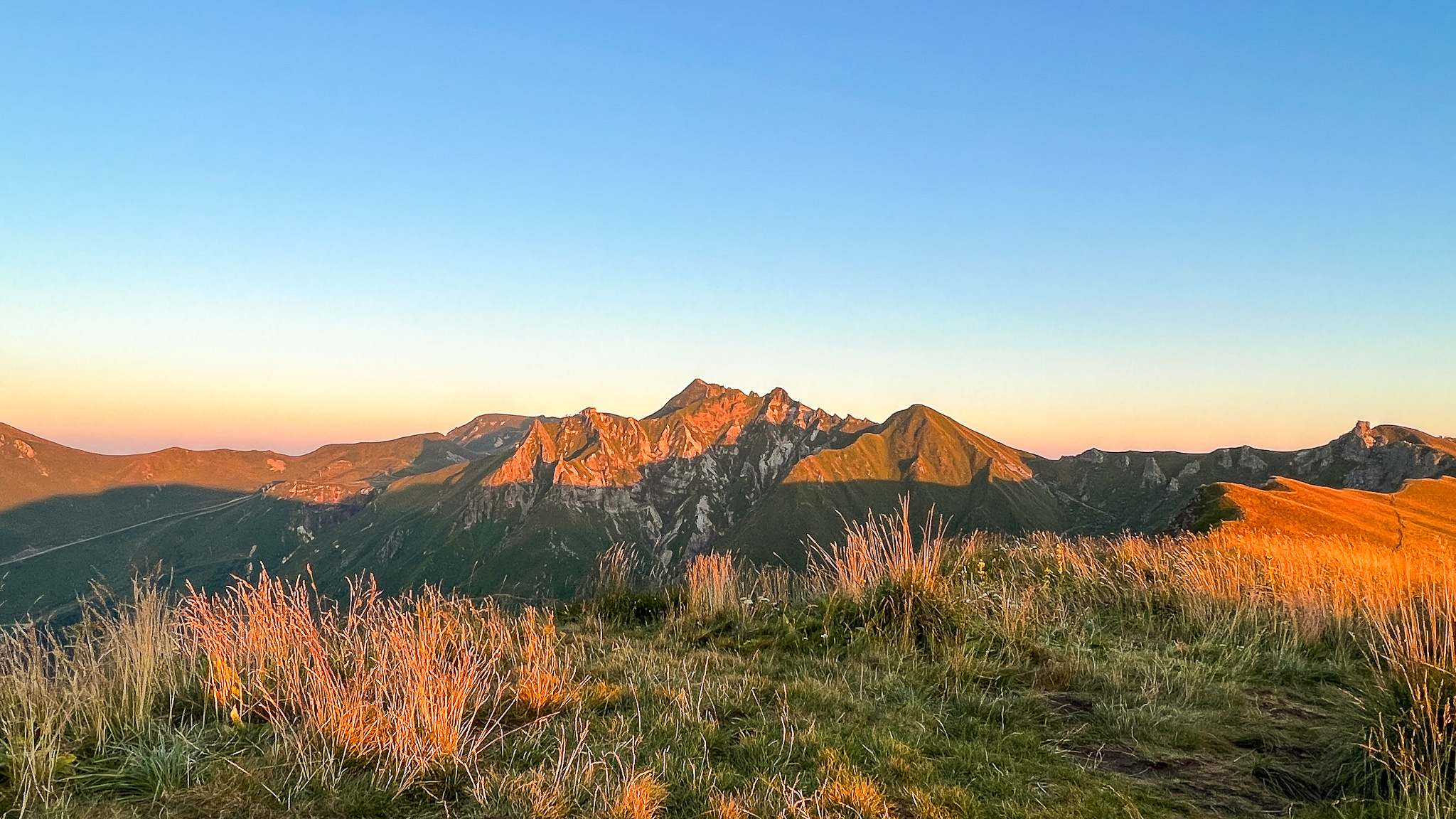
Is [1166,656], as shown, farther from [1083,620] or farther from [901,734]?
[901,734]

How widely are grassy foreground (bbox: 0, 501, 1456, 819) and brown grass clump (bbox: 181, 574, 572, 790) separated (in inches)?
1.2

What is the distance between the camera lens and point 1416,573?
10352 mm

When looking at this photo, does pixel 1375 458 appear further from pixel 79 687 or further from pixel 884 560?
pixel 79 687

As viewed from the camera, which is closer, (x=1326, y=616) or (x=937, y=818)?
(x=937, y=818)

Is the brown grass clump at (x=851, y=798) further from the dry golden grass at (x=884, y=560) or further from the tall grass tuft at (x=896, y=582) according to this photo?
the dry golden grass at (x=884, y=560)

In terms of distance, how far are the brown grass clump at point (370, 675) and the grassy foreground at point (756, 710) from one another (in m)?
0.03

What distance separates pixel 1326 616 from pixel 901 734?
6.45 meters

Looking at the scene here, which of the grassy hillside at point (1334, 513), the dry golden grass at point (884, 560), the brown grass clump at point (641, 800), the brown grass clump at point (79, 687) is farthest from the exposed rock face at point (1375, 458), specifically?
the brown grass clump at point (79, 687)

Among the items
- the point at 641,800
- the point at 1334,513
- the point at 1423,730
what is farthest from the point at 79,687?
the point at 1334,513

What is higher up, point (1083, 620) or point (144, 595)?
point (144, 595)

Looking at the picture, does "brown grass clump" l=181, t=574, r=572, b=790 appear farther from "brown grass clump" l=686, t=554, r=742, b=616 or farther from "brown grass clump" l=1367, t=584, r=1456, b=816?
"brown grass clump" l=1367, t=584, r=1456, b=816

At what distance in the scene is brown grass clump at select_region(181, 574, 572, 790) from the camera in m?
4.24

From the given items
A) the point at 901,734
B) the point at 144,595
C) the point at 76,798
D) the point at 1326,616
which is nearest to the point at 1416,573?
the point at 1326,616

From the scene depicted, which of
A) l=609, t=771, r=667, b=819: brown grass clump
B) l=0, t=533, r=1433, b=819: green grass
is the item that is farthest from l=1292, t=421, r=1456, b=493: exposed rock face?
l=609, t=771, r=667, b=819: brown grass clump
